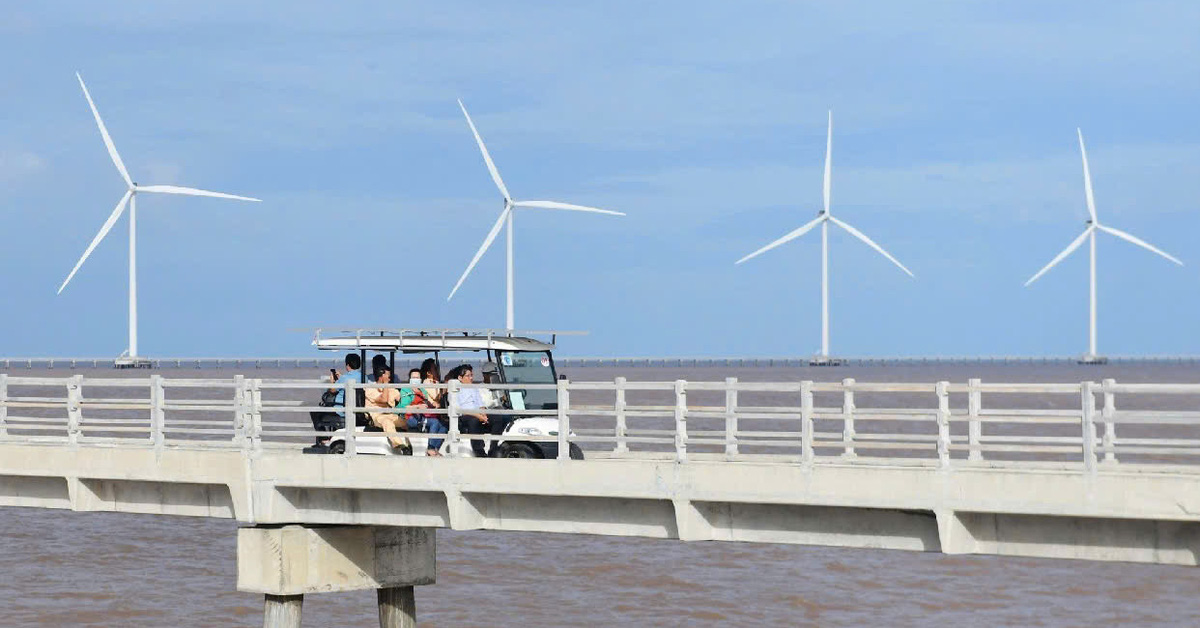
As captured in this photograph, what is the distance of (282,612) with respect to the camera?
2175cm

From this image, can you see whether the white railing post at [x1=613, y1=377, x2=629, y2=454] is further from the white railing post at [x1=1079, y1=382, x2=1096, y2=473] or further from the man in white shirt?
the white railing post at [x1=1079, y1=382, x2=1096, y2=473]

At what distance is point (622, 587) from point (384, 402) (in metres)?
15.1

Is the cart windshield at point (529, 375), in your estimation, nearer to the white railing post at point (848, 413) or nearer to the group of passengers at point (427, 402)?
the group of passengers at point (427, 402)

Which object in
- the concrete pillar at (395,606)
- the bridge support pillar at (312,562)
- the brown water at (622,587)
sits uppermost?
the bridge support pillar at (312,562)

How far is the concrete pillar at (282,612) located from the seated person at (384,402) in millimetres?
2431

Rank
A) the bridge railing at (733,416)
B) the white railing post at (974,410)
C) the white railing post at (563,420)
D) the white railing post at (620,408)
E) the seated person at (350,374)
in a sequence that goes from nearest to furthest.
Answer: the bridge railing at (733,416) < the white railing post at (974,410) < the white railing post at (620,408) < the white railing post at (563,420) < the seated person at (350,374)

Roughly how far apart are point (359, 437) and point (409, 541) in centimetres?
242

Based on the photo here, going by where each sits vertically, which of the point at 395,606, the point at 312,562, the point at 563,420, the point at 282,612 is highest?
the point at 563,420

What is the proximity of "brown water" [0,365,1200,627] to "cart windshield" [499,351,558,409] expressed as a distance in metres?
9.61

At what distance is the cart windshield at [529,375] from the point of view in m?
22.0

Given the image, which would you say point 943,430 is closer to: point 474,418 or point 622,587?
point 474,418

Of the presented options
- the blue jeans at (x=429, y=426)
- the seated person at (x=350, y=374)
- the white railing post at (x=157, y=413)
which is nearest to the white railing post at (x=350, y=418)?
the seated person at (x=350, y=374)

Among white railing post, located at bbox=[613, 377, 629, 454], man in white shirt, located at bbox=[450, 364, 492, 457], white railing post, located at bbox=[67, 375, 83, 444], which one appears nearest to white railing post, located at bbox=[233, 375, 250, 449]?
man in white shirt, located at bbox=[450, 364, 492, 457]

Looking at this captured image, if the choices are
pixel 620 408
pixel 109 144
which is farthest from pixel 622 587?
pixel 109 144
